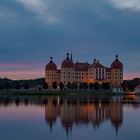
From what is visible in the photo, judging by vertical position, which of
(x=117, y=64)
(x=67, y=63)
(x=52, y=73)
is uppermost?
(x=67, y=63)

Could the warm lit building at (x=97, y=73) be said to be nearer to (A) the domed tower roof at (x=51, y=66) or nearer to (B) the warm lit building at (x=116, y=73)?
(B) the warm lit building at (x=116, y=73)

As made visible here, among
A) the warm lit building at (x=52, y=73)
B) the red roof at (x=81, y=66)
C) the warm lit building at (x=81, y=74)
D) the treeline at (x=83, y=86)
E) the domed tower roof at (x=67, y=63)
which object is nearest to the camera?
the treeline at (x=83, y=86)

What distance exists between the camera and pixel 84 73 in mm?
76812

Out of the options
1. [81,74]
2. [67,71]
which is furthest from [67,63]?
[81,74]

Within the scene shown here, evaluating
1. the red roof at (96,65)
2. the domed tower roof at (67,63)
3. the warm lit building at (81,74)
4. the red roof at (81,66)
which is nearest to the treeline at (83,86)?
the red roof at (96,65)

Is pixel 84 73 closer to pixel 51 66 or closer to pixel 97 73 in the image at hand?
pixel 97 73

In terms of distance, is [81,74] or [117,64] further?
[81,74]

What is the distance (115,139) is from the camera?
14070 mm

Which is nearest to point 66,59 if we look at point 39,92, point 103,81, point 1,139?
point 103,81

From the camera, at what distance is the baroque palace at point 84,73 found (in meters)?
74.6

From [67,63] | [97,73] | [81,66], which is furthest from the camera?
[81,66]

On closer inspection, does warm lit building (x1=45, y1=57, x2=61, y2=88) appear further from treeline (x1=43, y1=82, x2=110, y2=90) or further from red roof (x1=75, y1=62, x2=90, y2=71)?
treeline (x1=43, y1=82, x2=110, y2=90)

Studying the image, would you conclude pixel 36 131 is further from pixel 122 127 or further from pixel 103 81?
pixel 103 81

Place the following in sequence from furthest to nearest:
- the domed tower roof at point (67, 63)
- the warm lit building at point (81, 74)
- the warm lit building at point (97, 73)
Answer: the warm lit building at point (81, 74), the domed tower roof at point (67, 63), the warm lit building at point (97, 73)
